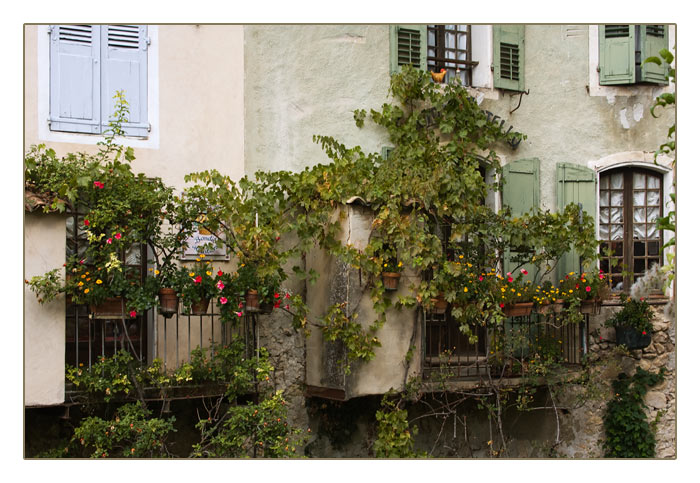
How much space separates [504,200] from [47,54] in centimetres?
435

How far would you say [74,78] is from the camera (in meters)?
6.21

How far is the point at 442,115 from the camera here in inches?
285

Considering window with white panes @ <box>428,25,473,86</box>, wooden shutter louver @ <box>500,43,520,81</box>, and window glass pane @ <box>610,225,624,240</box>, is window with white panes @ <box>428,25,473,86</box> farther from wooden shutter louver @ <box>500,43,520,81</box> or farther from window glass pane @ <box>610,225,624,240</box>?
window glass pane @ <box>610,225,624,240</box>

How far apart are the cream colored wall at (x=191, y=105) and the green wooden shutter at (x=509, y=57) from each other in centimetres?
252

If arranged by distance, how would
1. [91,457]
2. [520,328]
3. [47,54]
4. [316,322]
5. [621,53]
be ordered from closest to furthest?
1. [91,457]
2. [47,54]
3. [316,322]
4. [520,328]
5. [621,53]

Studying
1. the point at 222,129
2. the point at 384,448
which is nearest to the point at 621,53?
the point at 222,129

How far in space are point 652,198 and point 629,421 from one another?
230 centimetres

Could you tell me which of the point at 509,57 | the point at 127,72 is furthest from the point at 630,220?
the point at 127,72

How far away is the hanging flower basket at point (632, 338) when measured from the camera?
7391mm

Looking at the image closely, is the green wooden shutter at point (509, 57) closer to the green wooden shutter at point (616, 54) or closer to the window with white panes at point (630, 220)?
the green wooden shutter at point (616, 54)

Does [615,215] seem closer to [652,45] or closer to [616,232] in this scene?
[616,232]

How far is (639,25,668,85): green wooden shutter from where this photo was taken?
24.8ft

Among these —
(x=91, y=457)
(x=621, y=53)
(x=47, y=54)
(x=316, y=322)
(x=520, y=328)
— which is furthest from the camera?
(x=621, y=53)

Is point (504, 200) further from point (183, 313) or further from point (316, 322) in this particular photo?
point (183, 313)
